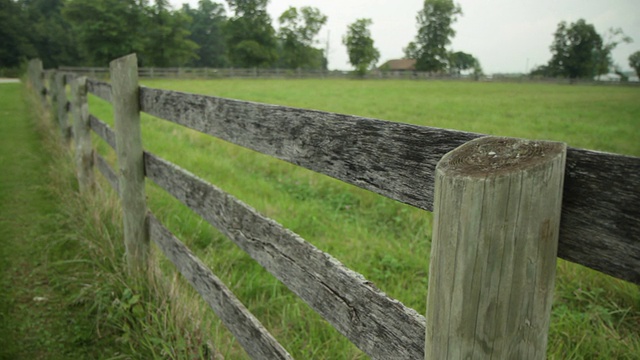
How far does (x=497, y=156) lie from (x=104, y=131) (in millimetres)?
4071

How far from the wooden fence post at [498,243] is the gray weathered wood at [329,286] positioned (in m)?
0.25

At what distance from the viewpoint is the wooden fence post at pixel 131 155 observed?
8.67 feet

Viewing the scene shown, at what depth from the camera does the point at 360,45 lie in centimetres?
7744

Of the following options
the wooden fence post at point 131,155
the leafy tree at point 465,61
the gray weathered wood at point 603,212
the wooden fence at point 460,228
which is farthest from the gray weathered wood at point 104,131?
the leafy tree at point 465,61

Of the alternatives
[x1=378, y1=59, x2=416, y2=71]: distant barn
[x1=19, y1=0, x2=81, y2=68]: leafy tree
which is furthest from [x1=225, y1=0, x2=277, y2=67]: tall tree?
[x1=378, y1=59, x2=416, y2=71]: distant barn

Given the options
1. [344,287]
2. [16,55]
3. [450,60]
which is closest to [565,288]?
[344,287]

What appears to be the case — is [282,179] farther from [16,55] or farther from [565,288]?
[16,55]

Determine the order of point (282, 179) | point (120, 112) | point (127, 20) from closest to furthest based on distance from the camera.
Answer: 1. point (120, 112)
2. point (282, 179)
3. point (127, 20)

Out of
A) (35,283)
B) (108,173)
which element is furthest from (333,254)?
(35,283)

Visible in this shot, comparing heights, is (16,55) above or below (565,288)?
above

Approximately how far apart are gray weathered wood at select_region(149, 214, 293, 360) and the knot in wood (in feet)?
3.53

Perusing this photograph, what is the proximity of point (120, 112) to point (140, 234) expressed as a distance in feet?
2.68

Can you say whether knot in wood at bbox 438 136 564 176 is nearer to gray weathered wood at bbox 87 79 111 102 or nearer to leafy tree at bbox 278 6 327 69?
gray weathered wood at bbox 87 79 111 102

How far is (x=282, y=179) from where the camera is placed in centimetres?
638
